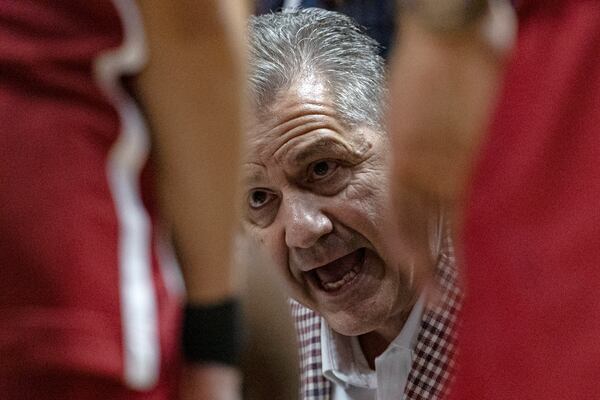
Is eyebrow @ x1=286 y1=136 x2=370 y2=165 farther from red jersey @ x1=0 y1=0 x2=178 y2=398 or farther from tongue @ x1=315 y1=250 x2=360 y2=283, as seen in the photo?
red jersey @ x1=0 y1=0 x2=178 y2=398

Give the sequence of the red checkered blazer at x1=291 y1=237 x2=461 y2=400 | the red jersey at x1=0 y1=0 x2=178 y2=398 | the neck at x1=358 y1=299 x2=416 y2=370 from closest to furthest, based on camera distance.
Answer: the red jersey at x1=0 y1=0 x2=178 y2=398 → the red checkered blazer at x1=291 y1=237 x2=461 y2=400 → the neck at x1=358 y1=299 x2=416 y2=370

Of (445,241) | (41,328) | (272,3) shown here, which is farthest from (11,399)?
(272,3)

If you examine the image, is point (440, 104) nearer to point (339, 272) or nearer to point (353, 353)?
point (339, 272)

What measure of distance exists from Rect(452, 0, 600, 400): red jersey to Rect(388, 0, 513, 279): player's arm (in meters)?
0.03

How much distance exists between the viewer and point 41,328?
639 mm

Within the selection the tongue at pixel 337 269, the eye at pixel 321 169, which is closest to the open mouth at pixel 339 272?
the tongue at pixel 337 269

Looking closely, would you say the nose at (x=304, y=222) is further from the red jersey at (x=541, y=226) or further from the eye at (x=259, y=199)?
the red jersey at (x=541, y=226)

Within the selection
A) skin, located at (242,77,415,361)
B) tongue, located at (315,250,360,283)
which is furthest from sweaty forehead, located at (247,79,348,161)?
tongue, located at (315,250,360,283)

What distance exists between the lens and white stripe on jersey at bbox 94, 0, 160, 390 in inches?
25.9

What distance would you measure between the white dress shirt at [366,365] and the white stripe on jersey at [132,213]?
2.26 feet

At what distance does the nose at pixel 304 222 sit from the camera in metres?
1.31

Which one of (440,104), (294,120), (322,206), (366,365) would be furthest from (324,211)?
(440,104)

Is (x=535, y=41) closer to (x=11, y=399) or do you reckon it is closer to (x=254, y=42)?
(x=11, y=399)

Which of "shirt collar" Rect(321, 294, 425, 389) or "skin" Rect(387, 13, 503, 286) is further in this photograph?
"shirt collar" Rect(321, 294, 425, 389)
